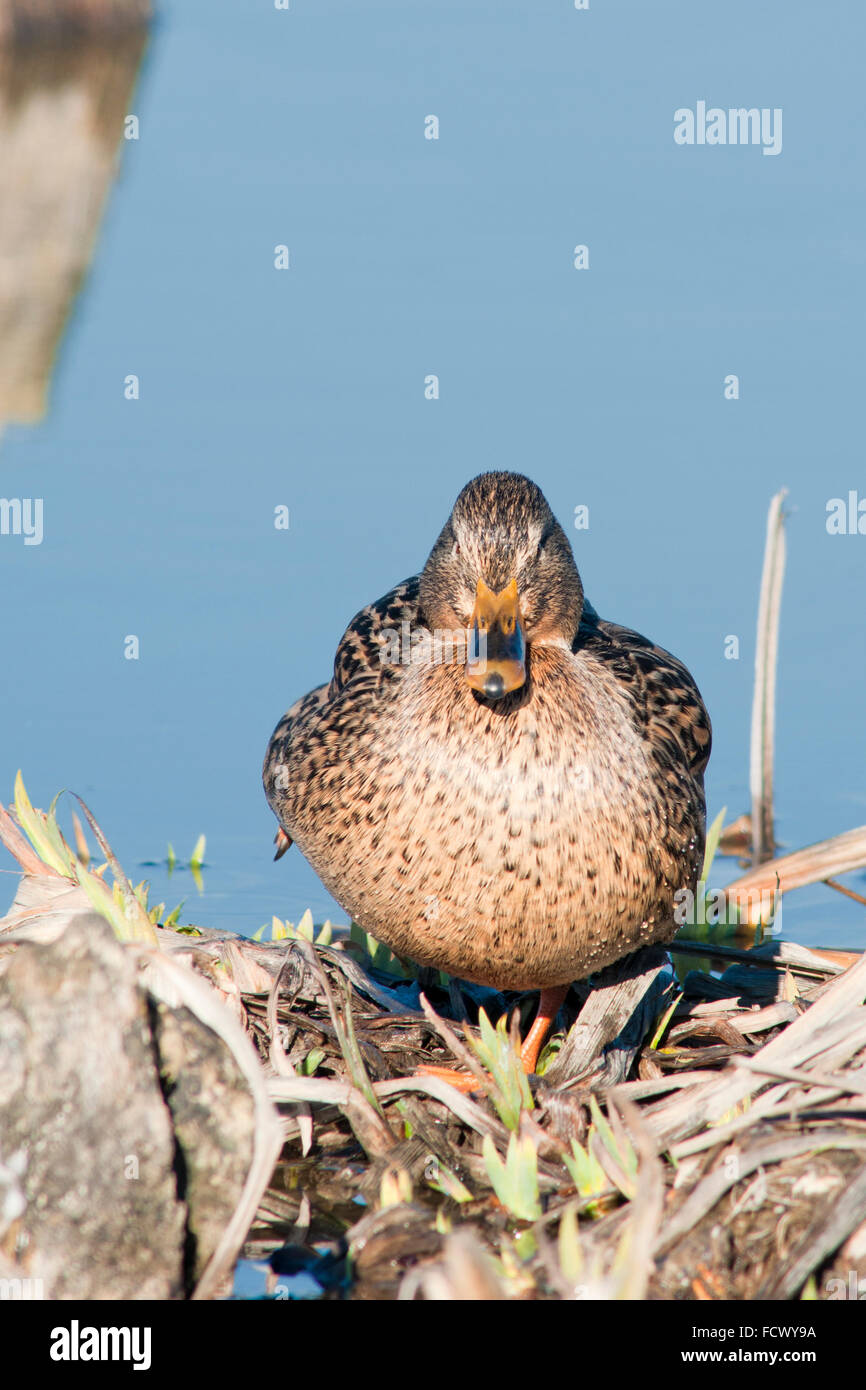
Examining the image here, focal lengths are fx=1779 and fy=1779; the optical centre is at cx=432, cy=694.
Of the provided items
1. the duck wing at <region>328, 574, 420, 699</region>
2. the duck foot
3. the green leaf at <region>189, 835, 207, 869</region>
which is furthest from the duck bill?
the green leaf at <region>189, 835, 207, 869</region>

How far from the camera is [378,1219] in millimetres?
3367

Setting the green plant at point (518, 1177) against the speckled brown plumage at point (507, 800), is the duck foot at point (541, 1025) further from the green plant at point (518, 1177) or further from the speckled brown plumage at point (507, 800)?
the green plant at point (518, 1177)

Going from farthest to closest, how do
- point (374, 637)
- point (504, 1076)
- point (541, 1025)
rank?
point (374, 637) → point (541, 1025) → point (504, 1076)

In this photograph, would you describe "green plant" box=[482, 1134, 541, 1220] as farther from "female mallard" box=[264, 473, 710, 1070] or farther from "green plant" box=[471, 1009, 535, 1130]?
"female mallard" box=[264, 473, 710, 1070]

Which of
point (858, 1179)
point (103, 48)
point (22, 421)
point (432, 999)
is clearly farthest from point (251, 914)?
point (103, 48)

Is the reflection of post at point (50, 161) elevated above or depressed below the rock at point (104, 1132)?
above

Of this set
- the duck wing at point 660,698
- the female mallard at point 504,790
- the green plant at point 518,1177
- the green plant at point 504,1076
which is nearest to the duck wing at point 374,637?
the female mallard at point 504,790

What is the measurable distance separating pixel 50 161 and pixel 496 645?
26.4 ft

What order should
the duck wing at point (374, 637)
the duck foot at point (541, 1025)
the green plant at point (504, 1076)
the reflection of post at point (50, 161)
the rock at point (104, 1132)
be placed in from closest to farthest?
1. the rock at point (104, 1132)
2. the green plant at point (504, 1076)
3. the duck foot at point (541, 1025)
4. the duck wing at point (374, 637)
5. the reflection of post at point (50, 161)

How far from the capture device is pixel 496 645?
12.3 feet

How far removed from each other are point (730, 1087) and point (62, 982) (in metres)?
1.29

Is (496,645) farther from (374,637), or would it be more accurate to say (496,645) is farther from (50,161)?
(50,161)

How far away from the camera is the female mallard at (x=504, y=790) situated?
381 centimetres

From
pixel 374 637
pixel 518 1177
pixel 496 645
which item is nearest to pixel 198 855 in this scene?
pixel 374 637
